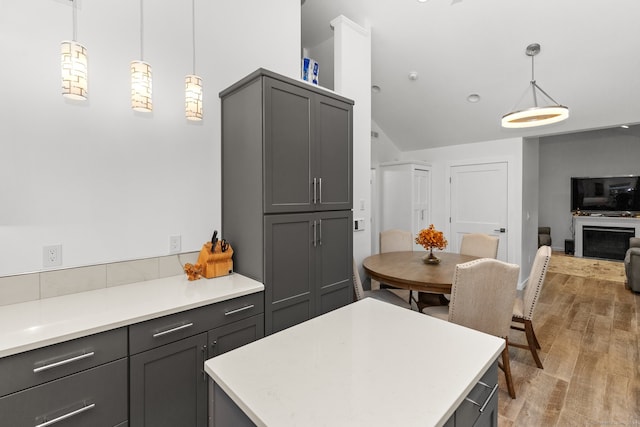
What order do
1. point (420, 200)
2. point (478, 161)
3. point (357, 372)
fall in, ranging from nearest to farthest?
→ point (357, 372)
point (478, 161)
point (420, 200)

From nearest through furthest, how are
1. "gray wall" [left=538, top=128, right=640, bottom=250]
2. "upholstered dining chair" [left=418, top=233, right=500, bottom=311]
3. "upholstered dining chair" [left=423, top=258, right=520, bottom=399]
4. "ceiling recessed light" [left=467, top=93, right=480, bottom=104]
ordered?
"upholstered dining chair" [left=423, top=258, right=520, bottom=399]
"upholstered dining chair" [left=418, top=233, right=500, bottom=311]
"ceiling recessed light" [left=467, top=93, right=480, bottom=104]
"gray wall" [left=538, top=128, right=640, bottom=250]

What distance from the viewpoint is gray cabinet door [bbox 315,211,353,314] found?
2.23 m

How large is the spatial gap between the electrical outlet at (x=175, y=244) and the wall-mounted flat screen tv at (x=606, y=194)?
30.0 feet

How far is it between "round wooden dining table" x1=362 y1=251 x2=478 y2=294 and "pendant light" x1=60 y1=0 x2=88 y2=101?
7.95ft

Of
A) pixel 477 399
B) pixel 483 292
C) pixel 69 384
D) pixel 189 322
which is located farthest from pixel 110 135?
pixel 483 292

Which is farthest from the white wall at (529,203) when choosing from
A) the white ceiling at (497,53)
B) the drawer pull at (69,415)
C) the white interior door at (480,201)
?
the drawer pull at (69,415)

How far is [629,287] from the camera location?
4.67 metres

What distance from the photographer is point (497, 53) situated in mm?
3416

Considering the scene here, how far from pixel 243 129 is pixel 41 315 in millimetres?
1481

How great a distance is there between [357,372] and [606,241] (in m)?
8.97

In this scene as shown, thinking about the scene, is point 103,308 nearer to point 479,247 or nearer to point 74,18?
point 74,18

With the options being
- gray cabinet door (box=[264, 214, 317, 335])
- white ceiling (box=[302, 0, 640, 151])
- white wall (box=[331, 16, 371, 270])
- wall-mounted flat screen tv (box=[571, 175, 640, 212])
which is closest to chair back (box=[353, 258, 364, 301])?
gray cabinet door (box=[264, 214, 317, 335])

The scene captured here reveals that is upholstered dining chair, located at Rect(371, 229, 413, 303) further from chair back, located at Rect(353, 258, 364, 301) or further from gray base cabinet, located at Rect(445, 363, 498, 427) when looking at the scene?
gray base cabinet, located at Rect(445, 363, 498, 427)

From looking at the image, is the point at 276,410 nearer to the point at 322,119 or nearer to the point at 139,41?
the point at 322,119
